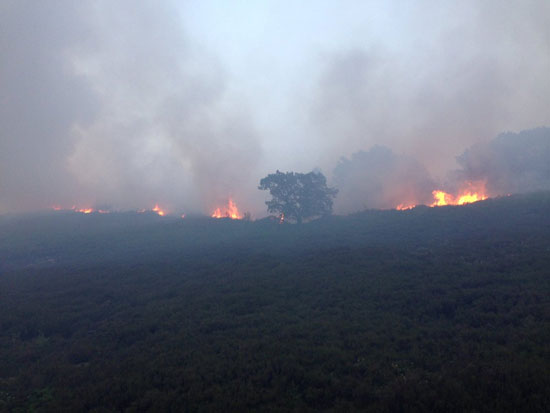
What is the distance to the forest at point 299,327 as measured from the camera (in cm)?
837

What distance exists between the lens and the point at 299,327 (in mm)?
13750

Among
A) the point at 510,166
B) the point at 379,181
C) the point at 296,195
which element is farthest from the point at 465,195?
the point at 296,195

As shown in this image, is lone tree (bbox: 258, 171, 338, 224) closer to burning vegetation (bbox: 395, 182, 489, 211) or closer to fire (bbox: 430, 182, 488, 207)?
burning vegetation (bbox: 395, 182, 489, 211)

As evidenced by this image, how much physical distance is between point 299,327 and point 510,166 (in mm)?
74521

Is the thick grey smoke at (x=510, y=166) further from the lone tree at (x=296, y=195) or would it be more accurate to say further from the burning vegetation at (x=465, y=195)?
the lone tree at (x=296, y=195)

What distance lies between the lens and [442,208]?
142 ft

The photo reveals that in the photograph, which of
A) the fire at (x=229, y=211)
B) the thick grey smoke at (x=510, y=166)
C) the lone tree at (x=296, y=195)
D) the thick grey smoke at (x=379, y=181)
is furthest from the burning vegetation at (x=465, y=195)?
the fire at (x=229, y=211)

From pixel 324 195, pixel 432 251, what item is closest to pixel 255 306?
pixel 432 251

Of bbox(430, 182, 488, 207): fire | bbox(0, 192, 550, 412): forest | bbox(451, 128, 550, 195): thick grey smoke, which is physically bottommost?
bbox(0, 192, 550, 412): forest

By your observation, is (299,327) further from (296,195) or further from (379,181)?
(379,181)

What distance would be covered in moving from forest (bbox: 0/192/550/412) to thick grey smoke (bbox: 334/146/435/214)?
36.0 m

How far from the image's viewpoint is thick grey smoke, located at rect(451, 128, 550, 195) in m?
63.0

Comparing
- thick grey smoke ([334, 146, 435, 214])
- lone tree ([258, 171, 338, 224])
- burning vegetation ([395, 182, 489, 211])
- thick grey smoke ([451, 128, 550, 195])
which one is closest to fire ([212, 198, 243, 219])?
lone tree ([258, 171, 338, 224])

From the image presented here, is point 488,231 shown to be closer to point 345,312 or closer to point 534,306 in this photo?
point 534,306
